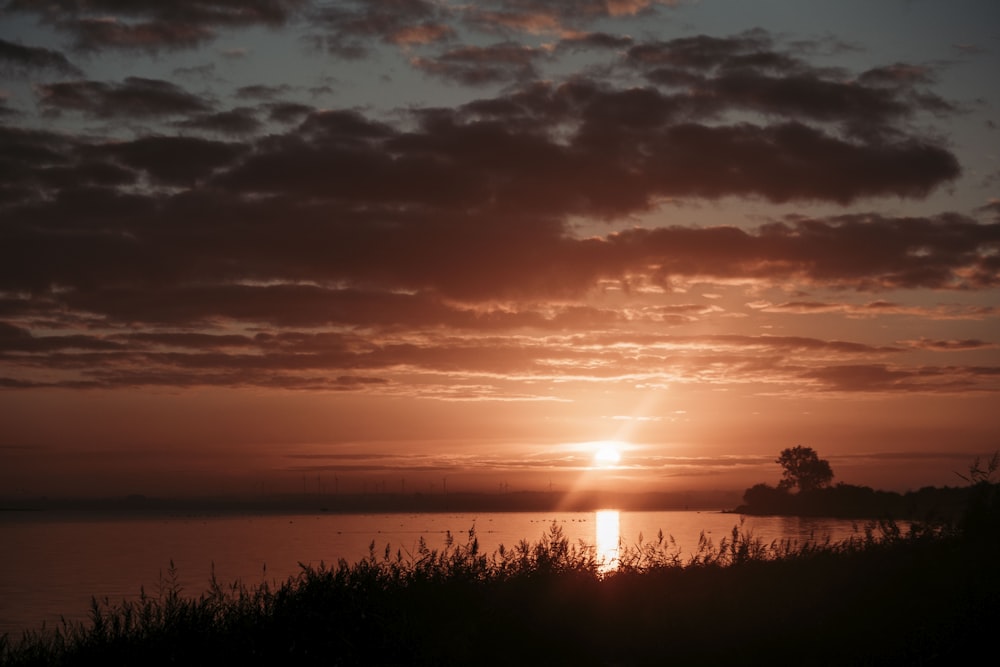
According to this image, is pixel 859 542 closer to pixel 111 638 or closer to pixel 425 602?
pixel 425 602

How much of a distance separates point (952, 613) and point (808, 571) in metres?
Answer: 4.19

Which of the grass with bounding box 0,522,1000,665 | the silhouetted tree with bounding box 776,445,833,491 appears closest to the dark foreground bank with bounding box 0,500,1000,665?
the grass with bounding box 0,522,1000,665

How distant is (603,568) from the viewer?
21578 mm

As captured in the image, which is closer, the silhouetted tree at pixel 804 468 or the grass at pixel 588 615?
the grass at pixel 588 615

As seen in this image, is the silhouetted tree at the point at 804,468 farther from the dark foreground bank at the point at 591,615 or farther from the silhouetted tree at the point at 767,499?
the dark foreground bank at the point at 591,615

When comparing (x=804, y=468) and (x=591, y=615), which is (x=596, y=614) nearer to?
(x=591, y=615)

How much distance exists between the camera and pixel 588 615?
16.9 meters

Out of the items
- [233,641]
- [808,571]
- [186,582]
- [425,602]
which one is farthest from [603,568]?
[186,582]

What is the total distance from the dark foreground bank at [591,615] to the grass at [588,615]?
0.04 m

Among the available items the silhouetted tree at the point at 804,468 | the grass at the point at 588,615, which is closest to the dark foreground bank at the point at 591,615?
the grass at the point at 588,615

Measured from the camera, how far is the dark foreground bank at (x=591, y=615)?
1399 cm

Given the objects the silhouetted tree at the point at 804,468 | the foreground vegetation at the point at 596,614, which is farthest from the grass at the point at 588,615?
the silhouetted tree at the point at 804,468

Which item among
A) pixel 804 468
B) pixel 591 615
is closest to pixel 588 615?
pixel 591 615

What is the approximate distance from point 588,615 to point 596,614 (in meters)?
0.15
